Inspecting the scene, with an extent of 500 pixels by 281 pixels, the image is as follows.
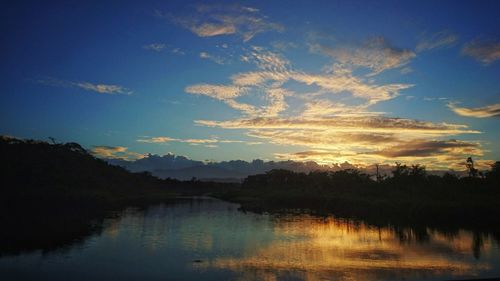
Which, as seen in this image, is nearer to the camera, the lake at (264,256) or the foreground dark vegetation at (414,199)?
the lake at (264,256)

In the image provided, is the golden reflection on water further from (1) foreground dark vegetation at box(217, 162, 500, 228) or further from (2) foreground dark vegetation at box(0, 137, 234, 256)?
(2) foreground dark vegetation at box(0, 137, 234, 256)

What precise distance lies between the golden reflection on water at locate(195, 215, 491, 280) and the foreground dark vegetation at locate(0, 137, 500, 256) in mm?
7966

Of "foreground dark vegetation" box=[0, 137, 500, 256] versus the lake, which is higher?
"foreground dark vegetation" box=[0, 137, 500, 256]

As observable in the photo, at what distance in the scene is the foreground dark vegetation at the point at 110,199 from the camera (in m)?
33.7

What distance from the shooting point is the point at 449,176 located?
6600 centimetres

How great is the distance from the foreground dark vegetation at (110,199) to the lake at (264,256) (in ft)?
11.8

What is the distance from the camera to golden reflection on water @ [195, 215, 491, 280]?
18812mm

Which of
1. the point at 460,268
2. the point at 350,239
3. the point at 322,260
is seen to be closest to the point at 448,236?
the point at 350,239

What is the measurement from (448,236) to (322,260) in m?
14.9

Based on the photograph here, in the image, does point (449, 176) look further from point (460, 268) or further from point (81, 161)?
point (81, 161)

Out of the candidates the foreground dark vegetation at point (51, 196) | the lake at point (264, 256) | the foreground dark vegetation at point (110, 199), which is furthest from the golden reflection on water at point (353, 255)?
the foreground dark vegetation at point (51, 196)

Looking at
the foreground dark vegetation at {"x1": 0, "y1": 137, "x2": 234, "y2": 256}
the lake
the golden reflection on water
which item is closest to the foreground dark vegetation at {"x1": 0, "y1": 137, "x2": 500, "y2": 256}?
the foreground dark vegetation at {"x1": 0, "y1": 137, "x2": 234, "y2": 256}

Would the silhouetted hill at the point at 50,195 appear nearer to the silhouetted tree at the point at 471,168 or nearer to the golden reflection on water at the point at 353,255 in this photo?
the golden reflection on water at the point at 353,255

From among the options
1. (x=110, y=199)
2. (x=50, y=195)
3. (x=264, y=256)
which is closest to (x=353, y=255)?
(x=264, y=256)
